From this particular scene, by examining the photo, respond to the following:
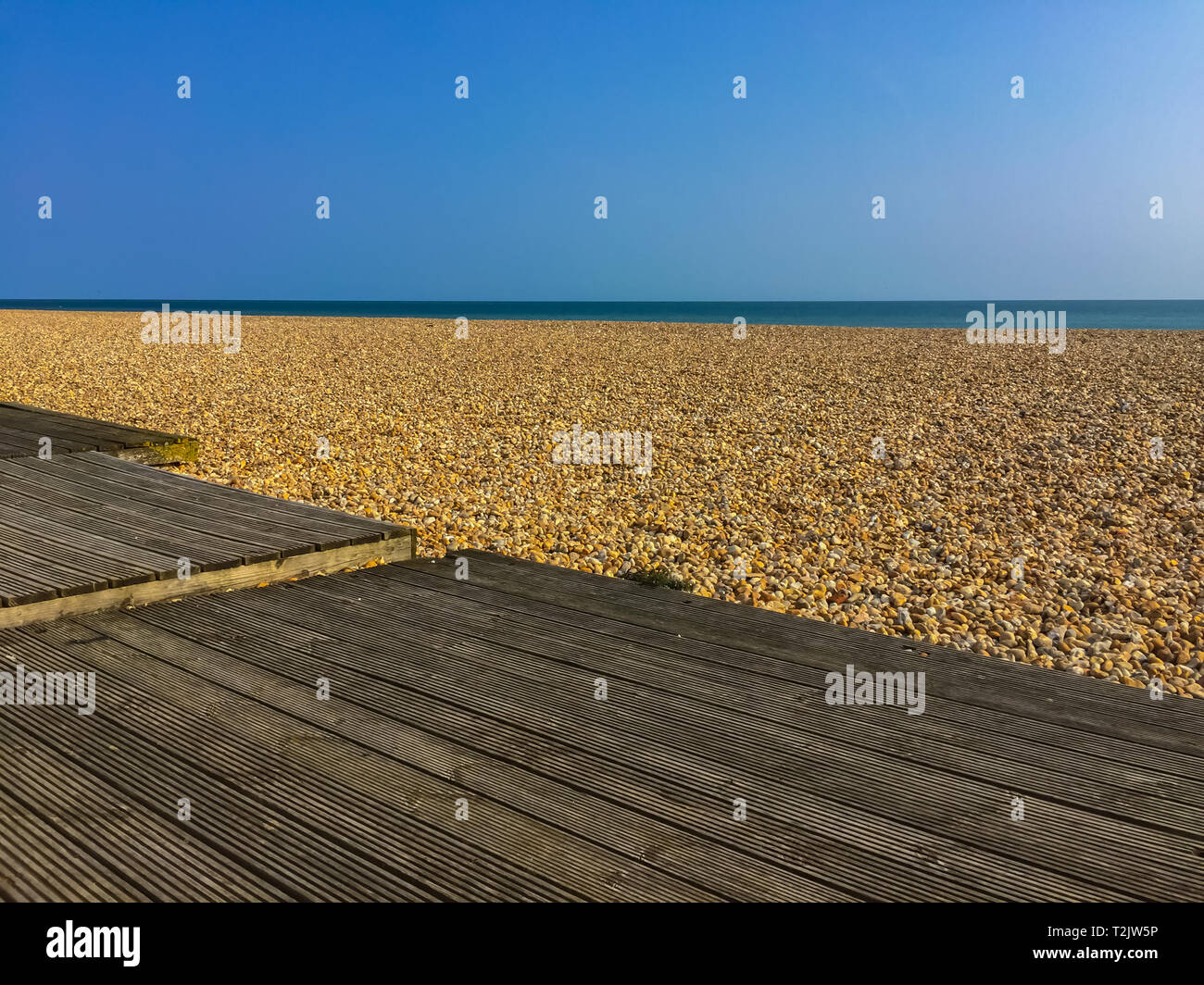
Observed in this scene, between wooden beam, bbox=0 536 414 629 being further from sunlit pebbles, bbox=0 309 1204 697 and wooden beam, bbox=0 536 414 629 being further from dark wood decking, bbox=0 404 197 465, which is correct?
dark wood decking, bbox=0 404 197 465

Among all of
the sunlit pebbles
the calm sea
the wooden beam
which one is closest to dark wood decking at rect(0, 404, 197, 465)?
the sunlit pebbles

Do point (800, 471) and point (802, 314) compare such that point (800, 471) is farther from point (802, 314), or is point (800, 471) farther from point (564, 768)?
point (802, 314)

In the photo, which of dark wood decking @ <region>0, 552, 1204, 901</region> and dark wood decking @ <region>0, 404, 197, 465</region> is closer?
dark wood decking @ <region>0, 552, 1204, 901</region>

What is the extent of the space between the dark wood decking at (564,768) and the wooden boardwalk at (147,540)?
13cm

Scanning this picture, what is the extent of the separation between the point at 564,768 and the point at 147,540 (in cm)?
284

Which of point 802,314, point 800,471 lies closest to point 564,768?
point 800,471

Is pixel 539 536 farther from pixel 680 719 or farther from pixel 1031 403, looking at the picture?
pixel 1031 403

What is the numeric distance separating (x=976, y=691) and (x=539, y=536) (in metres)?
3.75

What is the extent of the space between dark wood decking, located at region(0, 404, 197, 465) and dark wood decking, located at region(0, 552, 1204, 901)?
13.0 feet

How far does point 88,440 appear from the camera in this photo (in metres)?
7.46

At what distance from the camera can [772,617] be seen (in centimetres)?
403

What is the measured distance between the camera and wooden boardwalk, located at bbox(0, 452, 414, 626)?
12.5ft
